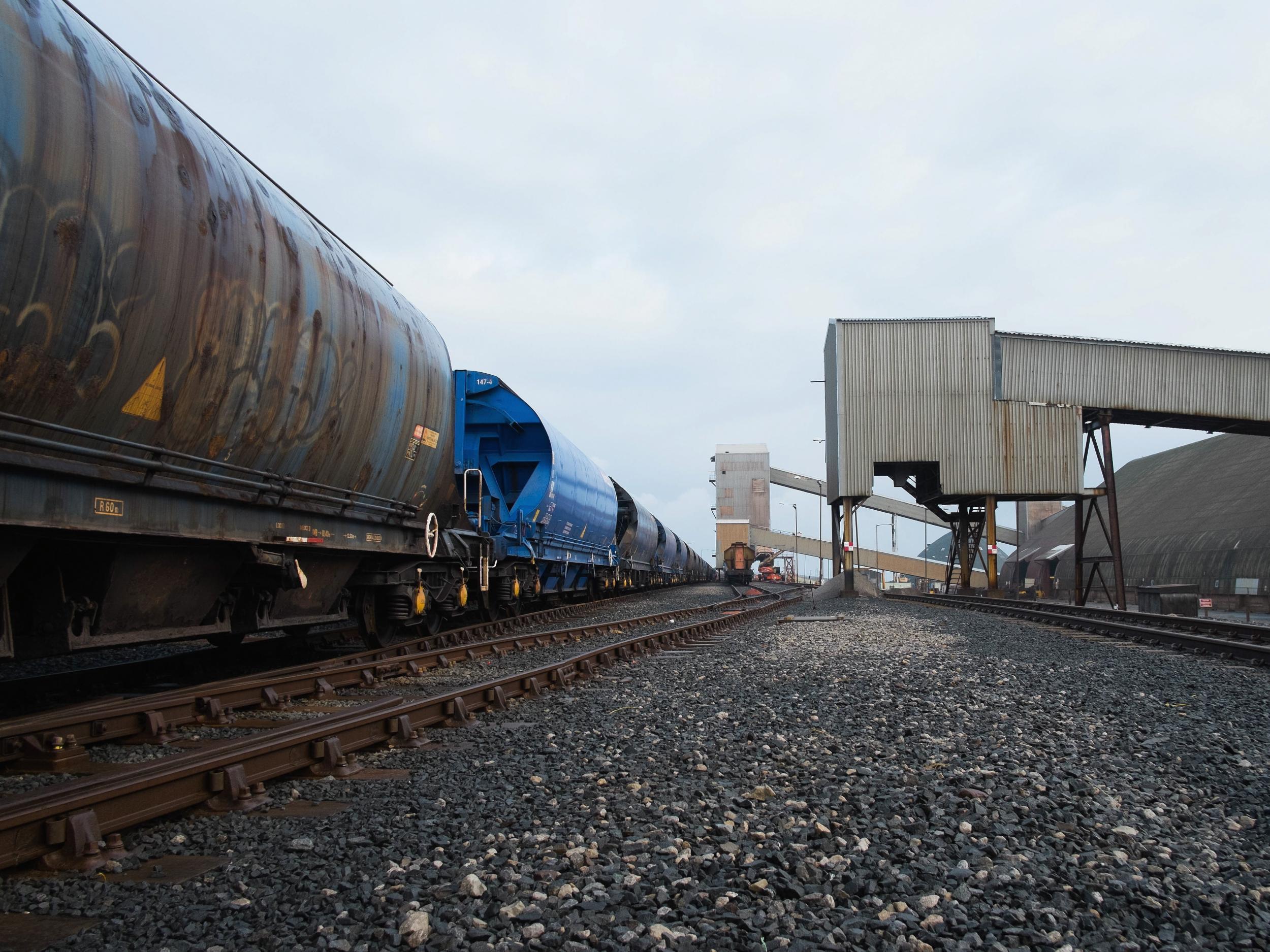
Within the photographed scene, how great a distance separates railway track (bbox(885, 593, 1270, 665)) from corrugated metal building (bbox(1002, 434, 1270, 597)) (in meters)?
9.98

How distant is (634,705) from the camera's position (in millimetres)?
6305

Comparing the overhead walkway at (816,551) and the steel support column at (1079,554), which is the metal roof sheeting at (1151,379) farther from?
the overhead walkway at (816,551)

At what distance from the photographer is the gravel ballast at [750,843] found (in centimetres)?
255

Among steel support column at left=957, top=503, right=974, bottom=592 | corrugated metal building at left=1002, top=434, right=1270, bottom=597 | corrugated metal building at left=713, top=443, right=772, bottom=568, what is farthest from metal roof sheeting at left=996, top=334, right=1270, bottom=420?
corrugated metal building at left=713, top=443, right=772, bottom=568

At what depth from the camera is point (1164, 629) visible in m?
14.5

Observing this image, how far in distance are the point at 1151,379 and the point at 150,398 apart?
Answer: 93.7 ft

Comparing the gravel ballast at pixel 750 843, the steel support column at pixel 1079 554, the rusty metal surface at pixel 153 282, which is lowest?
the gravel ballast at pixel 750 843

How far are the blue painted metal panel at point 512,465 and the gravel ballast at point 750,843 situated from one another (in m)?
7.46

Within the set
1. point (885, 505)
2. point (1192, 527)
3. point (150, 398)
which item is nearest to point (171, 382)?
point (150, 398)

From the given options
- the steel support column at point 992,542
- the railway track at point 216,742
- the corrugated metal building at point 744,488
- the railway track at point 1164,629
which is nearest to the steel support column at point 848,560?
the steel support column at point 992,542

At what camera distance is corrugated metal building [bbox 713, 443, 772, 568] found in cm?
7088

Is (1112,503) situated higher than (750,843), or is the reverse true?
(1112,503)

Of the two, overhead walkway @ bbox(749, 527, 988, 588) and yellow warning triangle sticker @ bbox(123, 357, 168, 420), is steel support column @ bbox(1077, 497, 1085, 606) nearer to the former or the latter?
yellow warning triangle sticker @ bbox(123, 357, 168, 420)

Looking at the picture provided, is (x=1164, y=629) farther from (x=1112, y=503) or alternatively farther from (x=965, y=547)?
(x=965, y=547)
